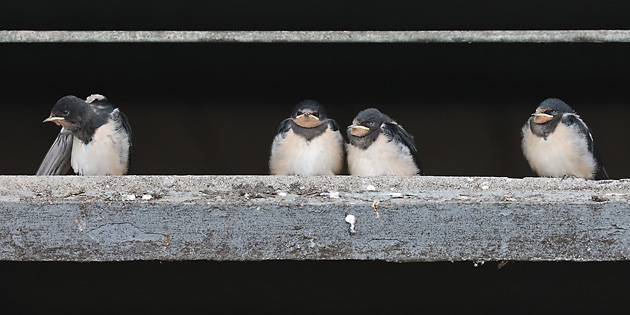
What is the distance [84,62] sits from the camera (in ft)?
10.4

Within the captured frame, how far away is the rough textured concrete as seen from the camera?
2373 mm

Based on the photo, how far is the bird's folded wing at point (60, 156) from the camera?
2.78 metres

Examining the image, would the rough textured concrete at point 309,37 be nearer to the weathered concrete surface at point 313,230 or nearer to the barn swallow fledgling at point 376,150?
the barn swallow fledgling at point 376,150

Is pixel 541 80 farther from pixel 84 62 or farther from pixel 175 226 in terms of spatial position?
pixel 175 226

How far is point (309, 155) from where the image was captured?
2867 mm

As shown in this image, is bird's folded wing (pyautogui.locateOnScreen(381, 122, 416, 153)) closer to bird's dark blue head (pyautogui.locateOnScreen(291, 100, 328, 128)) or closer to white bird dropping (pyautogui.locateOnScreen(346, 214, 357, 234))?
bird's dark blue head (pyautogui.locateOnScreen(291, 100, 328, 128))

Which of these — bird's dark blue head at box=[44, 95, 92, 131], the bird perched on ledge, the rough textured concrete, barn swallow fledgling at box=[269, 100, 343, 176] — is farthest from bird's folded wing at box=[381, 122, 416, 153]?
bird's dark blue head at box=[44, 95, 92, 131]

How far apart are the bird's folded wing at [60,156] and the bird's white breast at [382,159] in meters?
0.96

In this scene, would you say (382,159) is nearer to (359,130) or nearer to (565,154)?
(359,130)

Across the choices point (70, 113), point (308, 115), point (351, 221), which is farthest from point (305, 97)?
point (351, 221)
